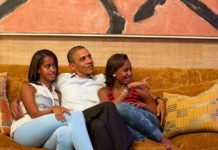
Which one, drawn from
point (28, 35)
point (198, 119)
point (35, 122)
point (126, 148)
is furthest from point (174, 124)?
point (28, 35)

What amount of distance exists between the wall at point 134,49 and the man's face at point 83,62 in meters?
0.40

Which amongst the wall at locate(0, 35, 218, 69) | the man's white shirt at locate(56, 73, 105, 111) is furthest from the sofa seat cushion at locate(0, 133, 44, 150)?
the wall at locate(0, 35, 218, 69)

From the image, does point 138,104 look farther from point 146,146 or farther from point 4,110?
point 4,110

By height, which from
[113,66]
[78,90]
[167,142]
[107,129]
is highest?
[113,66]

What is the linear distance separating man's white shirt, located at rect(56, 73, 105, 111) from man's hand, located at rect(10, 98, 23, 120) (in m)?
0.30

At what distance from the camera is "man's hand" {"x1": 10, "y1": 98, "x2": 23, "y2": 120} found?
2.55 m

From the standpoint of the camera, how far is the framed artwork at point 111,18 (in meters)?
3.09

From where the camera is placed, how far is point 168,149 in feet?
7.43

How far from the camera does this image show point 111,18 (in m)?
3.11

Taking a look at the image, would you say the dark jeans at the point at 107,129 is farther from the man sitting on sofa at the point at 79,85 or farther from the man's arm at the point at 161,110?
the man's arm at the point at 161,110

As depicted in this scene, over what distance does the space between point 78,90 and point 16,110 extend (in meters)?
0.44

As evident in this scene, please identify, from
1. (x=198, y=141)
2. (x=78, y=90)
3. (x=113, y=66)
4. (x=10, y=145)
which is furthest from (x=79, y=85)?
(x=198, y=141)

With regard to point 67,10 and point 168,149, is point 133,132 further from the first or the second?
point 67,10

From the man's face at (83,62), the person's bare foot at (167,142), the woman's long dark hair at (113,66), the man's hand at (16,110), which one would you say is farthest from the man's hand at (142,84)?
the man's hand at (16,110)
